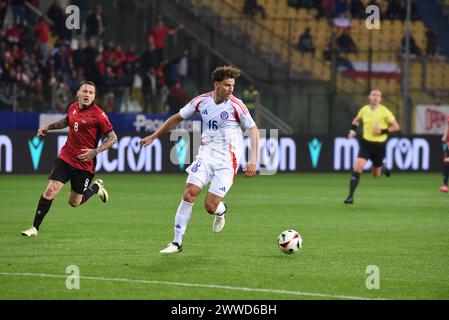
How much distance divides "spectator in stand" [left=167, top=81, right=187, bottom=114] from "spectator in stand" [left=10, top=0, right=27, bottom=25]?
4807mm

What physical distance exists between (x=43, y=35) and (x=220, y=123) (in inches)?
743

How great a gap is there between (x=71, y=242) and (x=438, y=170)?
22232mm

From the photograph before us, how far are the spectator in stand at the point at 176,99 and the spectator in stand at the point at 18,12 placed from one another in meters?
4.81

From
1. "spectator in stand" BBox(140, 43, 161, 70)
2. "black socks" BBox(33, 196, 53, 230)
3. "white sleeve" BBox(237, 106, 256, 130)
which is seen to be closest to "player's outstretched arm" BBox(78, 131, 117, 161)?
"black socks" BBox(33, 196, 53, 230)

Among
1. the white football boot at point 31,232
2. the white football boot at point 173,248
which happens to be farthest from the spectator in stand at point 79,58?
the white football boot at point 173,248

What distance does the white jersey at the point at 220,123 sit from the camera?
1291 cm

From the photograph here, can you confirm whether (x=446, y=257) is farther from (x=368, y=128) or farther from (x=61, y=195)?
(x=61, y=195)

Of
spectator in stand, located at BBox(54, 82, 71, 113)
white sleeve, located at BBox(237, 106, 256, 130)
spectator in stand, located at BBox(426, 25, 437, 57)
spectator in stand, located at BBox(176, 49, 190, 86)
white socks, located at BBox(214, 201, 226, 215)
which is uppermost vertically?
spectator in stand, located at BBox(426, 25, 437, 57)

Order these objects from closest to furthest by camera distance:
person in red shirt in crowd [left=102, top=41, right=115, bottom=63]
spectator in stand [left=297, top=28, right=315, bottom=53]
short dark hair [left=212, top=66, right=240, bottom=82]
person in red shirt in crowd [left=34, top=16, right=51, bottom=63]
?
short dark hair [left=212, top=66, right=240, bottom=82] < person in red shirt in crowd [left=34, top=16, right=51, bottom=63] < person in red shirt in crowd [left=102, top=41, right=115, bottom=63] < spectator in stand [left=297, top=28, right=315, bottom=53]

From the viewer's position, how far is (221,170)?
42.6 feet

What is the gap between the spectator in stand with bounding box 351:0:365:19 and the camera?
3781 centimetres

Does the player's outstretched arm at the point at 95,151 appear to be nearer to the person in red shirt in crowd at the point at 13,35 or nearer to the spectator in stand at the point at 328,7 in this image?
the person in red shirt in crowd at the point at 13,35

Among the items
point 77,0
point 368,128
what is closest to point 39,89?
point 77,0

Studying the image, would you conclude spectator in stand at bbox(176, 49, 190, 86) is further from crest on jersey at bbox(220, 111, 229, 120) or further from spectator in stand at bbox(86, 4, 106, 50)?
crest on jersey at bbox(220, 111, 229, 120)
